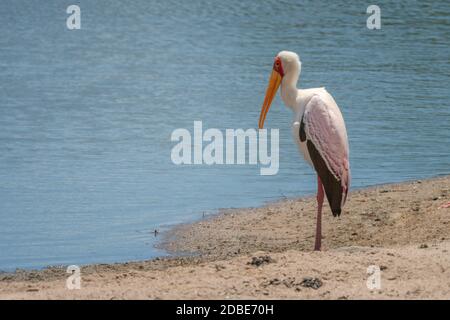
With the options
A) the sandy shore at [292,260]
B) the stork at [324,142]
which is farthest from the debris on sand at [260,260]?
the stork at [324,142]

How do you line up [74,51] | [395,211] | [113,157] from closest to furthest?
[395,211], [113,157], [74,51]

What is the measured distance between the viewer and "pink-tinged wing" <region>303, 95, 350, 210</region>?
31.5 ft

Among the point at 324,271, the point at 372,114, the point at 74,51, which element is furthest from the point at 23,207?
the point at 74,51

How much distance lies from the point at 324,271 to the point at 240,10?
21789 mm

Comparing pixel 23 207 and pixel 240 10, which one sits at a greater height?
pixel 240 10

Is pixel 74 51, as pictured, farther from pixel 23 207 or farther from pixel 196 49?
pixel 23 207

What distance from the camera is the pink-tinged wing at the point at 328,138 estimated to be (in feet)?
31.5

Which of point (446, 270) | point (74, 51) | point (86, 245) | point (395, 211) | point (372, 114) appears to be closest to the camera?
point (446, 270)

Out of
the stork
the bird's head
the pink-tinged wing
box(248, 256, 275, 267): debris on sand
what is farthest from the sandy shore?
the bird's head

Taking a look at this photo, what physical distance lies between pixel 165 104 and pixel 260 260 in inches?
358

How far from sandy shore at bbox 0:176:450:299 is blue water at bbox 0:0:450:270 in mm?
594

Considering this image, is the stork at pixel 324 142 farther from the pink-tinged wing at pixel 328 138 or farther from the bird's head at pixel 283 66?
the bird's head at pixel 283 66

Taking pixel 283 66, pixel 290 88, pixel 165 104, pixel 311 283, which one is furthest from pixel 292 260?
pixel 165 104

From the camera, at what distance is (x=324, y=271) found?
8453 mm
